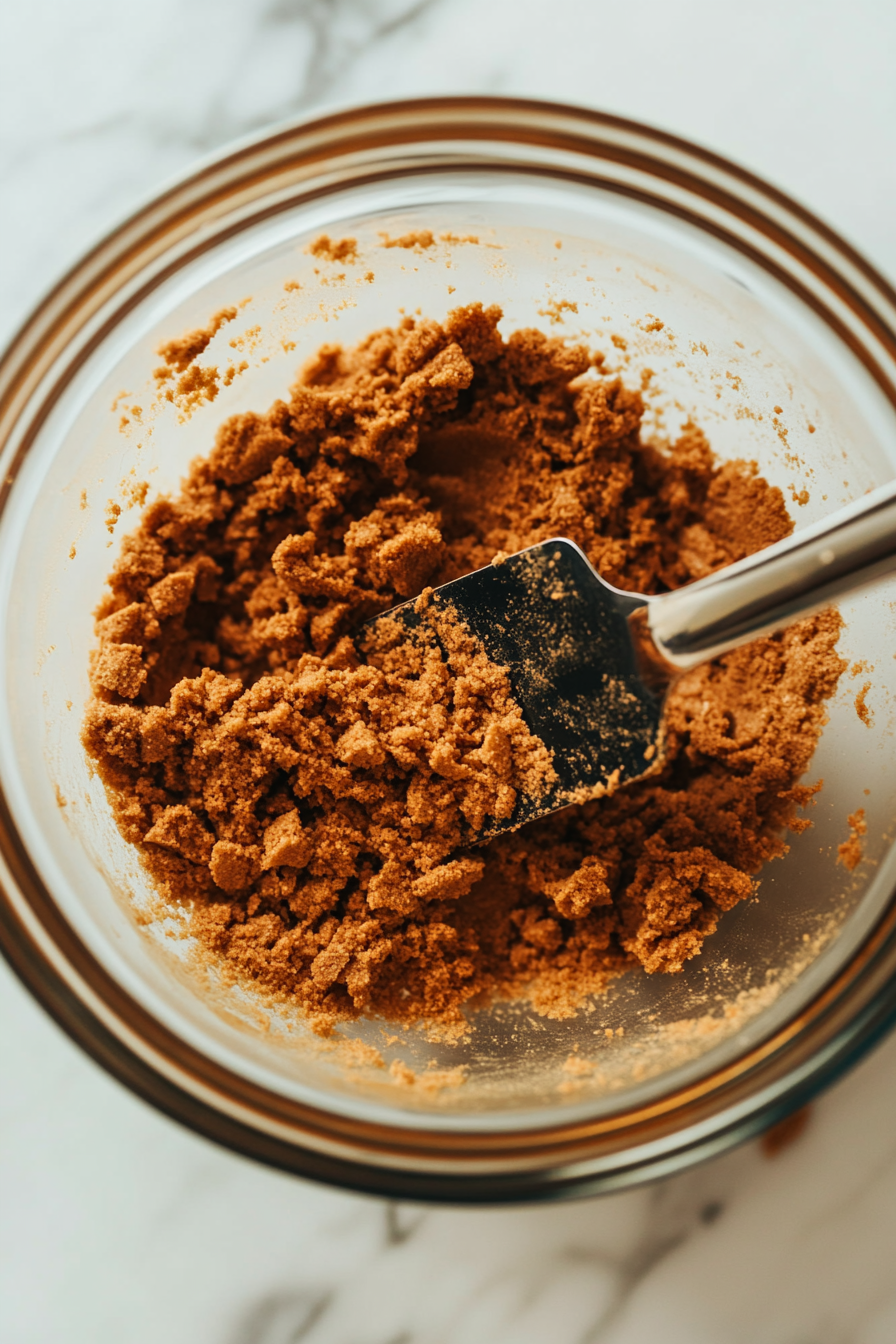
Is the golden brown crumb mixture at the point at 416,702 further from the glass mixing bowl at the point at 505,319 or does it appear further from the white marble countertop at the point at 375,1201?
the white marble countertop at the point at 375,1201

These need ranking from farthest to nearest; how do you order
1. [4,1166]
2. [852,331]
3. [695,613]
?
[4,1166] < [852,331] < [695,613]

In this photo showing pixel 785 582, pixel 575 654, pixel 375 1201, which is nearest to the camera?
pixel 785 582

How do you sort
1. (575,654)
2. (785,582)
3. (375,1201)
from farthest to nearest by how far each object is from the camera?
1. (375,1201)
2. (575,654)
3. (785,582)

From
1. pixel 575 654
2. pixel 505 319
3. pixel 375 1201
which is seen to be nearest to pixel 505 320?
pixel 505 319

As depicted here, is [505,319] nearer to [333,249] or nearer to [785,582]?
[333,249]

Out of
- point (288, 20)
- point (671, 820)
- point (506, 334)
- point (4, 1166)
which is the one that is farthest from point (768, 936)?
point (288, 20)

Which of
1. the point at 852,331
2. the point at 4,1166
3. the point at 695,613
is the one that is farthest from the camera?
the point at 4,1166

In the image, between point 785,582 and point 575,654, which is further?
point 575,654

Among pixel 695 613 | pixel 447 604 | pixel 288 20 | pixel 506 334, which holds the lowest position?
pixel 695 613

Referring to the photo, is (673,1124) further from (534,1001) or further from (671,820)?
(671,820)
